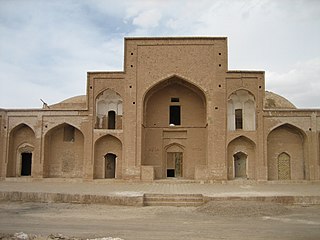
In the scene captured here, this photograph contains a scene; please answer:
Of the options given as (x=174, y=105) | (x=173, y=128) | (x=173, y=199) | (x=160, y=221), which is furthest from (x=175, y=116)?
(x=160, y=221)

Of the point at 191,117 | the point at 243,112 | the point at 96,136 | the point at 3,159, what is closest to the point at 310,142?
the point at 243,112

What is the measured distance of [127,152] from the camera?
20328 mm

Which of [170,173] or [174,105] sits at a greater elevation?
[174,105]

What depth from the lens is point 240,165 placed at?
2161 cm

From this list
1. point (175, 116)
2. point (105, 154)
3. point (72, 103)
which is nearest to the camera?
point (105, 154)

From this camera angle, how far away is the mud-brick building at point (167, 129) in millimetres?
20375

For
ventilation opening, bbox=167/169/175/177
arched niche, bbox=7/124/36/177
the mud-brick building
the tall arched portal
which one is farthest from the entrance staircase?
arched niche, bbox=7/124/36/177

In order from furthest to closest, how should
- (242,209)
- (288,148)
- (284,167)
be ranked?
(288,148), (284,167), (242,209)

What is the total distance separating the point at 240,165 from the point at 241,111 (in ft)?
10.7

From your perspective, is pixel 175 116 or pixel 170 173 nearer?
pixel 170 173

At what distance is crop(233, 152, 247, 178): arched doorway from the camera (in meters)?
21.4

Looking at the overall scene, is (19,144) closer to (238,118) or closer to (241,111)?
(238,118)

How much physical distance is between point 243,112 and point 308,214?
37.6 ft

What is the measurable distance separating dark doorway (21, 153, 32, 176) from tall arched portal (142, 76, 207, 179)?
7.44 m
